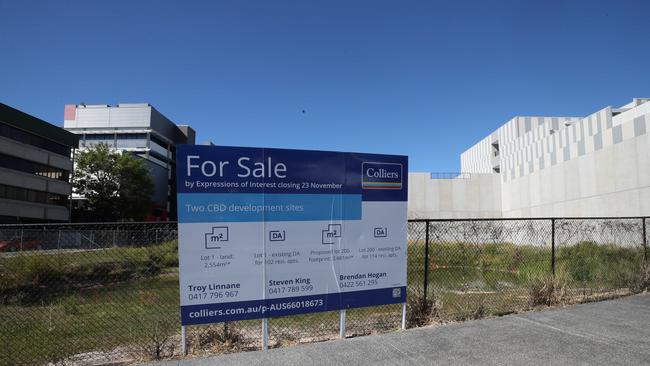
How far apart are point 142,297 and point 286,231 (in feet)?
27.6

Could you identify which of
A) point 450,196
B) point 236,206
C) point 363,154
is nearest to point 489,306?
point 363,154

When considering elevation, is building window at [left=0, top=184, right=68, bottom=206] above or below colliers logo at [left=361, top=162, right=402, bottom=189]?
above

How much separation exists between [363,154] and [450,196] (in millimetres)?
52836

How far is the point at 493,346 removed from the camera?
5848mm

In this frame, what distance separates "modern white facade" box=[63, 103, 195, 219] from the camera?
88688 millimetres

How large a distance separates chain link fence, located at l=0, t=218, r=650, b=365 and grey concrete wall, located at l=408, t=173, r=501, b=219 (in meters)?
41.2

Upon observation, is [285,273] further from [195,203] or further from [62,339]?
[62,339]

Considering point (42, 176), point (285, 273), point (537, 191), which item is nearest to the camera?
point (285, 273)

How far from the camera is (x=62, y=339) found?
8883 mm

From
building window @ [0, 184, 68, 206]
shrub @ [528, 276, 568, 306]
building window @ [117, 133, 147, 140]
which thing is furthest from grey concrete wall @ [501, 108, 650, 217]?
building window @ [117, 133, 147, 140]

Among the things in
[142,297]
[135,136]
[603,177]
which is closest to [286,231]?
[142,297]

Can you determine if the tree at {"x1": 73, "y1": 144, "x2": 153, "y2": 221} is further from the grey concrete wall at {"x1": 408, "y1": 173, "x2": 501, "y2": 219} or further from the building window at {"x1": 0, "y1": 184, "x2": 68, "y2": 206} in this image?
the grey concrete wall at {"x1": 408, "y1": 173, "x2": 501, "y2": 219}

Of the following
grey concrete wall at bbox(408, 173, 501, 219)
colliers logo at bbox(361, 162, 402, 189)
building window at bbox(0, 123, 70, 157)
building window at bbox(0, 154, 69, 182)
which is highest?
building window at bbox(0, 123, 70, 157)

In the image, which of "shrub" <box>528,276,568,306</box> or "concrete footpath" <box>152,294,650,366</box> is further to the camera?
"shrub" <box>528,276,568,306</box>
